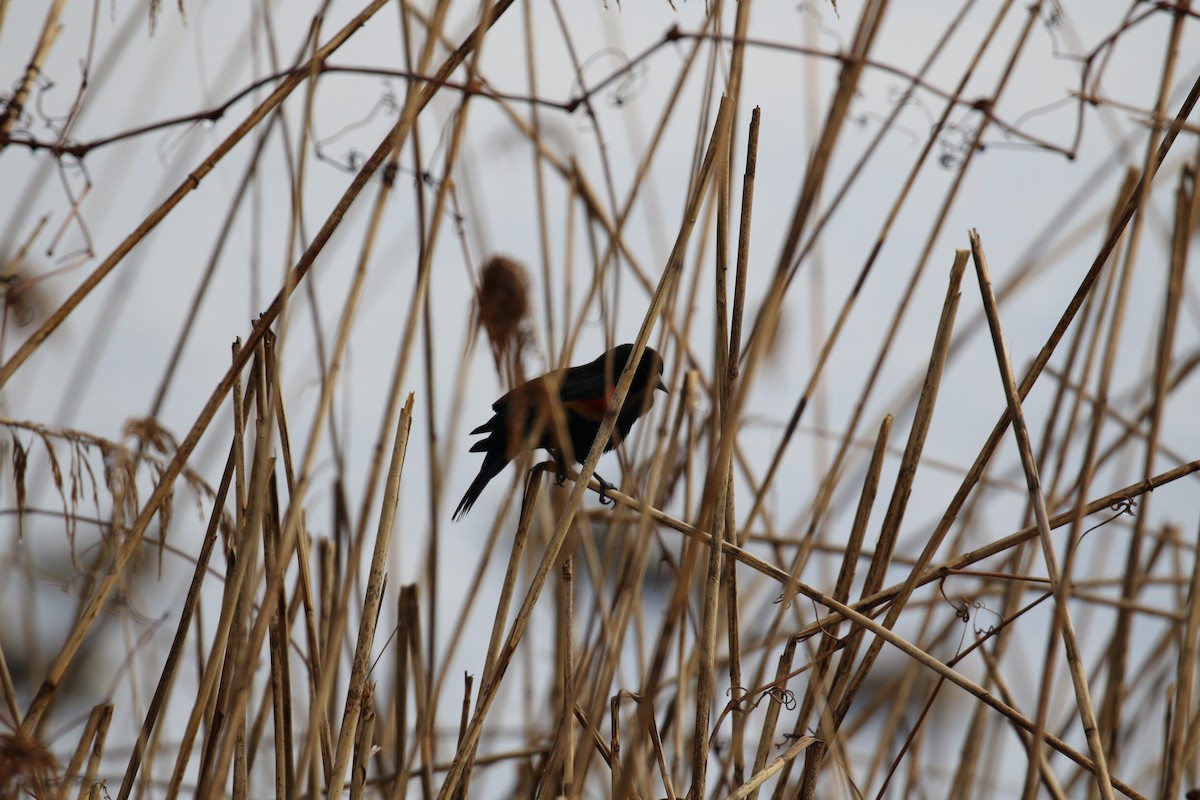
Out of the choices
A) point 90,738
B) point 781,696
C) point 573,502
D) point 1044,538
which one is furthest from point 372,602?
point 1044,538

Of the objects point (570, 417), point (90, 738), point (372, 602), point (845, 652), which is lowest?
point (90, 738)

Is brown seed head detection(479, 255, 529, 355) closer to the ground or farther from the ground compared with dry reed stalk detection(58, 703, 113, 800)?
farther from the ground

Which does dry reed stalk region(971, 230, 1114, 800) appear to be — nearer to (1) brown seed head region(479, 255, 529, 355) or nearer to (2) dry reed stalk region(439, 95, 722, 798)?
(2) dry reed stalk region(439, 95, 722, 798)

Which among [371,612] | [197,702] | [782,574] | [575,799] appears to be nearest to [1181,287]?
[782,574]

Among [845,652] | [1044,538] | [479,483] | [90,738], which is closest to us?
[1044,538]

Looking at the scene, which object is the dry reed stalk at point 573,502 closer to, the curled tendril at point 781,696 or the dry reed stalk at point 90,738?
the curled tendril at point 781,696

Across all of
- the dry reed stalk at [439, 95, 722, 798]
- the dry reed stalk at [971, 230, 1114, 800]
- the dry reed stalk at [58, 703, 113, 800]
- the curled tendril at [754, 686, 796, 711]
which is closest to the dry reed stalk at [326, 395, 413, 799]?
the dry reed stalk at [439, 95, 722, 798]

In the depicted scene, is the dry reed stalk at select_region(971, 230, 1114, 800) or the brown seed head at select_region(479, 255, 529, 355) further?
the brown seed head at select_region(479, 255, 529, 355)

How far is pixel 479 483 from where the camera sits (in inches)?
103

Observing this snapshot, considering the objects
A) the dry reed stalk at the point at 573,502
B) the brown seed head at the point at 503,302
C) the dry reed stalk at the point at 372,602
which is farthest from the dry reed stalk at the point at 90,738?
the brown seed head at the point at 503,302

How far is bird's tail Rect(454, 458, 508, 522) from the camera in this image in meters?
2.53

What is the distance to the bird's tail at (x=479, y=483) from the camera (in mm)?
2531

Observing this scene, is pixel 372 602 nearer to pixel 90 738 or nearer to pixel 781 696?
pixel 90 738

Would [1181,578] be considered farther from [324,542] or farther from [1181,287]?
[324,542]
